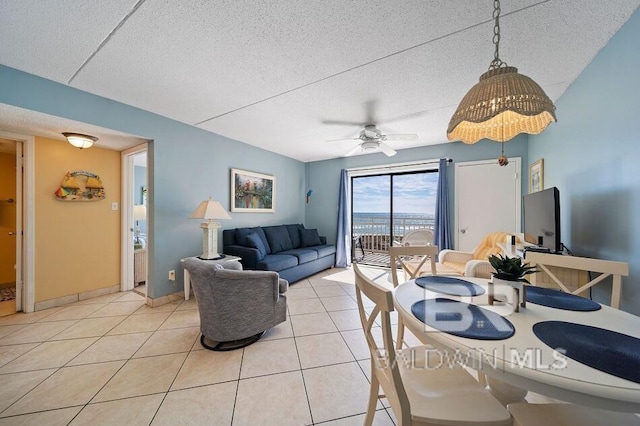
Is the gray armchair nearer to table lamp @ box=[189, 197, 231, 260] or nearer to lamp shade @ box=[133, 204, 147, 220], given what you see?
table lamp @ box=[189, 197, 231, 260]

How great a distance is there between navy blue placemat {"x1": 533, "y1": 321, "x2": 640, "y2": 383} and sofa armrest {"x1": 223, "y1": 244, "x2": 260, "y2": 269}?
3.03 m

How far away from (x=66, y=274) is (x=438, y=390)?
4.27 meters

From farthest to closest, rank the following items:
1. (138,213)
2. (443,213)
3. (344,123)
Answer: (443,213), (138,213), (344,123)

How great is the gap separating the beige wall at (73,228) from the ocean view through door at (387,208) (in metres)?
4.35

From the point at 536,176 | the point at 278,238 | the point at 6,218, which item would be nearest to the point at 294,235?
the point at 278,238

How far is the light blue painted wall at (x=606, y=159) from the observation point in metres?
1.43

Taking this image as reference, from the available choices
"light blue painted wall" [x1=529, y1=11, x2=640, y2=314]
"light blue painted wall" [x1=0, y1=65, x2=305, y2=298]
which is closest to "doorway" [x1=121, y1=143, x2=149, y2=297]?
"light blue painted wall" [x1=0, y1=65, x2=305, y2=298]

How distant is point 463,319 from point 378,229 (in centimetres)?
511

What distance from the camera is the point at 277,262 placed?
3.42 meters

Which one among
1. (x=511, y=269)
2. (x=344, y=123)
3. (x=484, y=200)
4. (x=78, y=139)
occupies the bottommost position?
(x=511, y=269)

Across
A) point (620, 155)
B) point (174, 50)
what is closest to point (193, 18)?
point (174, 50)

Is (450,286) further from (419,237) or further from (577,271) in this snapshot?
(419,237)

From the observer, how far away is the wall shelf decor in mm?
2893

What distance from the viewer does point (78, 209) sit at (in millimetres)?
3053
